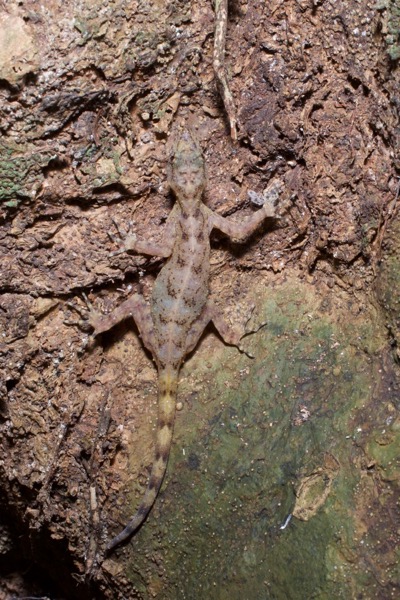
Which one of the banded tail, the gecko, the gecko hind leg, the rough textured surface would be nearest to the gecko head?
the gecko

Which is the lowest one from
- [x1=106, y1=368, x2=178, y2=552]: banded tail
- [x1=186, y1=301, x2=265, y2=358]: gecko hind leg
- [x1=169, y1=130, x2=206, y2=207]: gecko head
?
[x1=106, y1=368, x2=178, y2=552]: banded tail

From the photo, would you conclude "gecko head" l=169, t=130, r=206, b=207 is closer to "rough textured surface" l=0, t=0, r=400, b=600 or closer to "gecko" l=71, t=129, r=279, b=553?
"gecko" l=71, t=129, r=279, b=553

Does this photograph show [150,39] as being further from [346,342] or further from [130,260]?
[346,342]

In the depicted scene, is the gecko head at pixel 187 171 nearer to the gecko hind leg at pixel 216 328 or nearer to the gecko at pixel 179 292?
the gecko at pixel 179 292

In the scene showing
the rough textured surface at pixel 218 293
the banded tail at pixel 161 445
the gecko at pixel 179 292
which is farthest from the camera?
the gecko at pixel 179 292

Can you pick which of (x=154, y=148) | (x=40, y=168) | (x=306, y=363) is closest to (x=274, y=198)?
(x=154, y=148)

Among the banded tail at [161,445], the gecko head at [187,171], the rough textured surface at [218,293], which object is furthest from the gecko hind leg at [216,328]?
the gecko head at [187,171]
